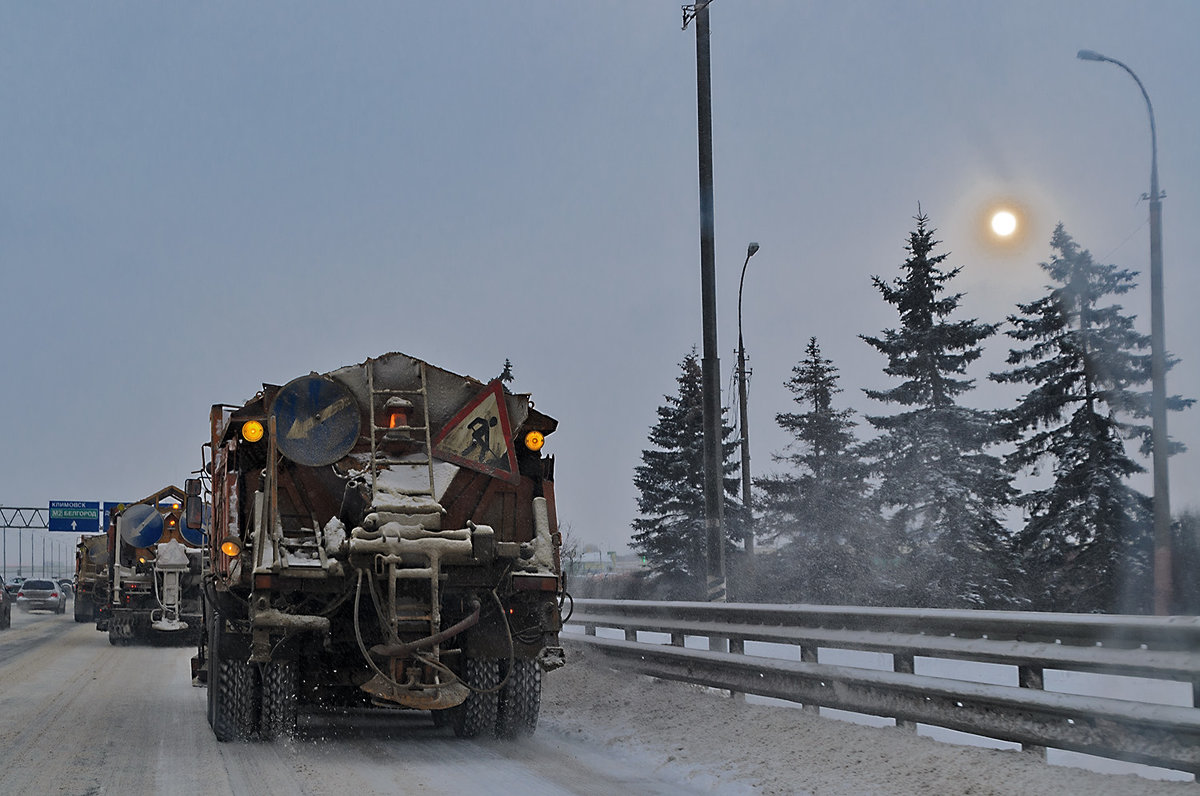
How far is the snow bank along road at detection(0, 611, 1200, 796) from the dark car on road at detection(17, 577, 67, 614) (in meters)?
41.7

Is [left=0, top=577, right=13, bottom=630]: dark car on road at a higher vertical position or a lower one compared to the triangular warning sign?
lower

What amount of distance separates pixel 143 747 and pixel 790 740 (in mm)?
5006

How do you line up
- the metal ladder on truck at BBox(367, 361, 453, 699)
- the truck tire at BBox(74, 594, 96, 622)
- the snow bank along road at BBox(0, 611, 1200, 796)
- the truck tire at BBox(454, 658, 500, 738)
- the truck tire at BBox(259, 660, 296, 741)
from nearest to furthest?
the snow bank along road at BBox(0, 611, 1200, 796)
the metal ladder on truck at BBox(367, 361, 453, 699)
the truck tire at BBox(259, 660, 296, 741)
the truck tire at BBox(454, 658, 500, 738)
the truck tire at BBox(74, 594, 96, 622)

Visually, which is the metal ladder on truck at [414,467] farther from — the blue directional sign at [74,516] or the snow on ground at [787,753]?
the blue directional sign at [74,516]

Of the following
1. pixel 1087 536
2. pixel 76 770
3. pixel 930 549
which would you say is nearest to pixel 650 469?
pixel 930 549

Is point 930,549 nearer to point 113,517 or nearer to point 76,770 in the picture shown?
point 113,517

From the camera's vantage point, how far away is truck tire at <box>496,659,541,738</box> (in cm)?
970

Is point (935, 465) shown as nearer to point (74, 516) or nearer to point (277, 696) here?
point (277, 696)

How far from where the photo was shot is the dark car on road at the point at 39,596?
165ft

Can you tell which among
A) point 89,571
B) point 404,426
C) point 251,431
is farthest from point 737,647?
point 89,571

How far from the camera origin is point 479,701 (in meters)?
9.73

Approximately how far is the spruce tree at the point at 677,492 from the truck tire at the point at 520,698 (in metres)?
30.1

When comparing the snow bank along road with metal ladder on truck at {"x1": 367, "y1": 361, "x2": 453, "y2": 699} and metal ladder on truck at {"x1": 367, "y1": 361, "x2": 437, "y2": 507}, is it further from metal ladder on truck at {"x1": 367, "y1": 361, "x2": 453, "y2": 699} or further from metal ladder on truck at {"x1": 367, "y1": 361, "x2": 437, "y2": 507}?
metal ladder on truck at {"x1": 367, "y1": 361, "x2": 437, "y2": 507}

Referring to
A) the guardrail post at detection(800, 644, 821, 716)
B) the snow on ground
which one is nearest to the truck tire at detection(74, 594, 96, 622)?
the snow on ground
